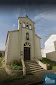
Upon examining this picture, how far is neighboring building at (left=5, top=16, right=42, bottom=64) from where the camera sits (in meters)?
12.3

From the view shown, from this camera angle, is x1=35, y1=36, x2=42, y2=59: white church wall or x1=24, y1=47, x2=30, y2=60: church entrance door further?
x1=35, y1=36, x2=42, y2=59: white church wall

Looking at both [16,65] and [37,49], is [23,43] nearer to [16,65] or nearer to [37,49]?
[37,49]

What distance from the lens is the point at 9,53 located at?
1202 centimetres

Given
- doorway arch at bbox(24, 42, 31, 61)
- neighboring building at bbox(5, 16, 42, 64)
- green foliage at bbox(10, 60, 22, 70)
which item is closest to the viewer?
green foliage at bbox(10, 60, 22, 70)

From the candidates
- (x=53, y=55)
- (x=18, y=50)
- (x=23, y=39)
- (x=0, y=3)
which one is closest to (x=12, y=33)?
(x=23, y=39)

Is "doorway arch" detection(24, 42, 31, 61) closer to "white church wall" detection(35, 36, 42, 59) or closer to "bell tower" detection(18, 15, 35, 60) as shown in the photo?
"bell tower" detection(18, 15, 35, 60)

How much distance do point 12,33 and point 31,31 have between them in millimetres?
4162

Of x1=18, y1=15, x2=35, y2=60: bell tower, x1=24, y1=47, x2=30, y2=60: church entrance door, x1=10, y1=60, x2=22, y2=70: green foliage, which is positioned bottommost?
x1=10, y1=60, x2=22, y2=70: green foliage

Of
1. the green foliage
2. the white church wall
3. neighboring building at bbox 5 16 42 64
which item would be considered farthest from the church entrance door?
the green foliage

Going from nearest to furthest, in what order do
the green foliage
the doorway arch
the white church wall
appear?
the green foliage
the doorway arch
the white church wall

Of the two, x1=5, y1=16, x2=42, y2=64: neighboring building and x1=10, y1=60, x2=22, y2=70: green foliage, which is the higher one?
x1=5, y1=16, x2=42, y2=64: neighboring building

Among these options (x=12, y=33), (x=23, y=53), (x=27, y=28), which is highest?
(x=27, y=28)

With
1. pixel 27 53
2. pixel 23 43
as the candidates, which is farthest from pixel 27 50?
pixel 23 43

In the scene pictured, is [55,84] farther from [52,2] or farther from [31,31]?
[31,31]
